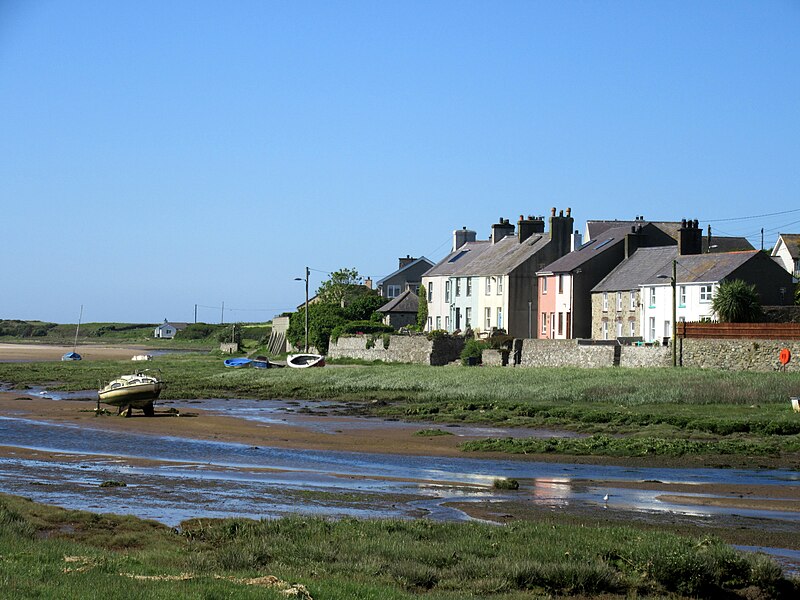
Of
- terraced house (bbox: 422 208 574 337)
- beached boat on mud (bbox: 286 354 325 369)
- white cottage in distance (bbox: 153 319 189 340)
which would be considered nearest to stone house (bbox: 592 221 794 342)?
terraced house (bbox: 422 208 574 337)

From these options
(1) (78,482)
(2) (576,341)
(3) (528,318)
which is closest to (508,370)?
(2) (576,341)

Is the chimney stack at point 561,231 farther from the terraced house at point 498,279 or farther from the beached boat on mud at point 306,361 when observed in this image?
the beached boat on mud at point 306,361

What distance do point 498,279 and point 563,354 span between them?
1965cm

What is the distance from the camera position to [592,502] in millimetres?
21797

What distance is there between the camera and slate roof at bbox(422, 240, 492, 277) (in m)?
84.1

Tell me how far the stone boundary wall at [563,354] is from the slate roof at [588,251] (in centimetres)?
1189

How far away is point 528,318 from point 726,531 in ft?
188

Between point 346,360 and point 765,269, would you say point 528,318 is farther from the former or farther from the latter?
point 765,269

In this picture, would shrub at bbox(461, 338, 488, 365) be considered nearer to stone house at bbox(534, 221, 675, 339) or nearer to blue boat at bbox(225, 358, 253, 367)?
stone house at bbox(534, 221, 675, 339)

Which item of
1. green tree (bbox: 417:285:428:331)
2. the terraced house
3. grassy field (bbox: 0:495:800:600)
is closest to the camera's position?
grassy field (bbox: 0:495:800:600)

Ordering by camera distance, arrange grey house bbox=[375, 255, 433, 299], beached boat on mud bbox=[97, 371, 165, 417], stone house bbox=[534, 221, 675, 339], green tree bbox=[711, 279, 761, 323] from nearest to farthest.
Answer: beached boat on mud bbox=[97, 371, 165, 417], green tree bbox=[711, 279, 761, 323], stone house bbox=[534, 221, 675, 339], grey house bbox=[375, 255, 433, 299]

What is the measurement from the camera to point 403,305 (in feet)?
303

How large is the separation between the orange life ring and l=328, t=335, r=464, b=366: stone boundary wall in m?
26.1

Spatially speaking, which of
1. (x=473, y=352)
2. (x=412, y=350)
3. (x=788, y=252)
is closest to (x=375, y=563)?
(x=473, y=352)
